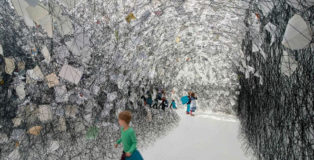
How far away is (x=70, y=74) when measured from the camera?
3.79 meters

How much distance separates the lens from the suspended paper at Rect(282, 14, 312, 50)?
238cm

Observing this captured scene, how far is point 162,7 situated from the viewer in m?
4.87

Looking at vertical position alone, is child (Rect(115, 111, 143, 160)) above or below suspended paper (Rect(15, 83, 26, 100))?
below

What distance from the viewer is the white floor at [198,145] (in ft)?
14.9

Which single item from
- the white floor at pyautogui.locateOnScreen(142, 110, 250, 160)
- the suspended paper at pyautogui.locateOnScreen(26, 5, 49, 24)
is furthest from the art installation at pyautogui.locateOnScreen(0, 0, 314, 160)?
the white floor at pyautogui.locateOnScreen(142, 110, 250, 160)

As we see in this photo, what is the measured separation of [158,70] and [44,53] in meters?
5.37

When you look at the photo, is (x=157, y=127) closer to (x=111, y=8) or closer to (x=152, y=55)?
(x=152, y=55)

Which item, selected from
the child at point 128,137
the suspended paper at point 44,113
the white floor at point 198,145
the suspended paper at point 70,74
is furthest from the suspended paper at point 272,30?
the suspended paper at point 44,113

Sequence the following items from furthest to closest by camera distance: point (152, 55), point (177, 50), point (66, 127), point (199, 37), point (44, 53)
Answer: point (177, 50), point (199, 37), point (152, 55), point (66, 127), point (44, 53)

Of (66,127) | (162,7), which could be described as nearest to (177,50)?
(162,7)

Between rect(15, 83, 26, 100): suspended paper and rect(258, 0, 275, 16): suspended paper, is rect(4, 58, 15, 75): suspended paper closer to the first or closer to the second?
rect(15, 83, 26, 100): suspended paper

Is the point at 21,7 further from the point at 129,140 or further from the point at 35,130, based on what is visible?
the point at 129,140

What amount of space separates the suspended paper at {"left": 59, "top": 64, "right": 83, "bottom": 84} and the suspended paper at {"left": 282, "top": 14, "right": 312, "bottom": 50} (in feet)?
8.44

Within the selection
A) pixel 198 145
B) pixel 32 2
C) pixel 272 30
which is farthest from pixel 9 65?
pixel 198 145
